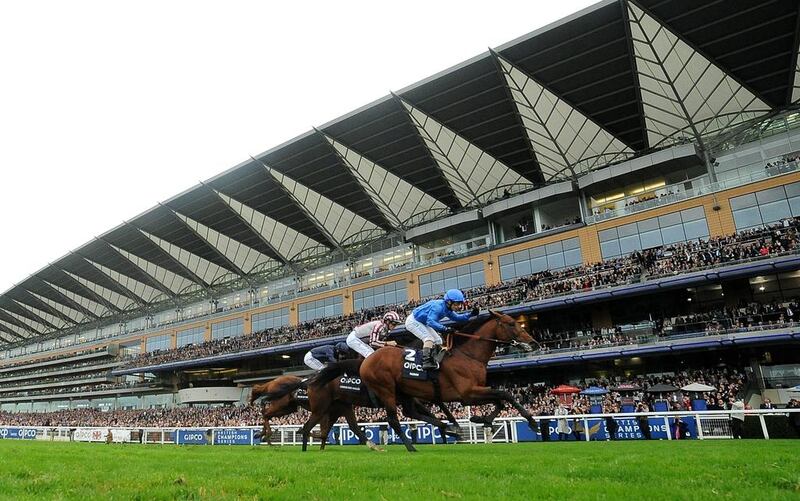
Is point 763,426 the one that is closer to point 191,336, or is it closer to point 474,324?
point 474,324

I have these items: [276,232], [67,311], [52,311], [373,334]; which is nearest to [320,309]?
[276,232]

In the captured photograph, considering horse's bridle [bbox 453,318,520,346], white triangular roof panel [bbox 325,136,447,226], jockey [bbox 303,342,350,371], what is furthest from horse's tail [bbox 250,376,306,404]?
white triangular roof panel [bbox 325,136,447,226]

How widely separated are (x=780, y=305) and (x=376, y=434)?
880 inches

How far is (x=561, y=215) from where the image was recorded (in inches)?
1756

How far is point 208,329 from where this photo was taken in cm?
6725

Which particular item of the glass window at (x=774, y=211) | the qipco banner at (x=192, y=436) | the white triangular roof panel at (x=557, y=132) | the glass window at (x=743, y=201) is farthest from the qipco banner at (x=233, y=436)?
the glass window at (x=774, y=211)

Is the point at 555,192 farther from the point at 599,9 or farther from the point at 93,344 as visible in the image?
the point at 93,344

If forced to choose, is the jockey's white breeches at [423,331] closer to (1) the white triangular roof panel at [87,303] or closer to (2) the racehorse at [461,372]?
(2) the racehorse at [461,372]

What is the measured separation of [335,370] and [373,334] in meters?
1.33

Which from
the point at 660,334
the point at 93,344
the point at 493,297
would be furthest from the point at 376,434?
the point at 93,344

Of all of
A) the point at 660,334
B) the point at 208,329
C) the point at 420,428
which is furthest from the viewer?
the point at 208,329

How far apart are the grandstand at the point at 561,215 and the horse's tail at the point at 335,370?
13.9 m

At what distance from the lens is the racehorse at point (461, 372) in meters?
10.3

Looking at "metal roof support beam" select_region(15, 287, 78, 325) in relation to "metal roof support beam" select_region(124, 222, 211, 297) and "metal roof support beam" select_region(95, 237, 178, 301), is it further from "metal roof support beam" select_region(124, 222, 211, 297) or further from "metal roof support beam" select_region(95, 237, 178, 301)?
"metal roof support beam" select_region(124, 222, 211, 297)
